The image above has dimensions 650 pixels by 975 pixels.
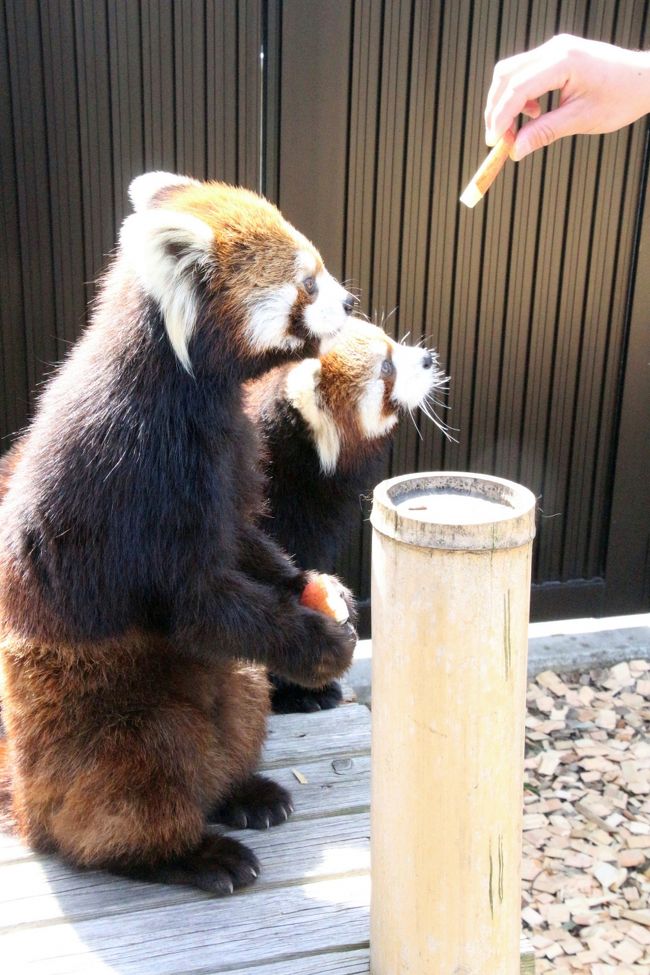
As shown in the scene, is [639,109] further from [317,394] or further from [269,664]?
[269,664]

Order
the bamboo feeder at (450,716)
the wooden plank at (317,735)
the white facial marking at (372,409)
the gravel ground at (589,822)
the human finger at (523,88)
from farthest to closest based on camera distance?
1. the white facial marking at (372,409)
2. the gravel ground at (589,822)
3. the wooden plank at (317,735)
4. the human finger at (523,88)
5. the bamboo feeder at (450,716)

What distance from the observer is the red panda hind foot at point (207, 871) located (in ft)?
7.18

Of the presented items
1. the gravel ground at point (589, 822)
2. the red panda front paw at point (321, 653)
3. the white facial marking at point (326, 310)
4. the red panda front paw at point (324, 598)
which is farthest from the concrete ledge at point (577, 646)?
the white facial marking at point (326, 310)

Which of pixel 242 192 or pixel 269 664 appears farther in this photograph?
pixel 242 192

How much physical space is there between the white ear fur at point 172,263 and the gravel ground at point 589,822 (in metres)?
2.31

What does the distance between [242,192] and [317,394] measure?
3.06 ft

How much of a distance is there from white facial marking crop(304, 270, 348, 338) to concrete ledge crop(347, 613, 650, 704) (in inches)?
91.0

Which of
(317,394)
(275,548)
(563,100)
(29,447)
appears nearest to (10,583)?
(29,447)

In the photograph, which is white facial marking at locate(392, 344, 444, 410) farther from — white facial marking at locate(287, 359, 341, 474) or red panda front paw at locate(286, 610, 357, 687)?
red panda front paw at locate(286, 610, 357, 687)

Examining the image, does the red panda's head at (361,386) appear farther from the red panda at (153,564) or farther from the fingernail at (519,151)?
the fingernail at (519,151)

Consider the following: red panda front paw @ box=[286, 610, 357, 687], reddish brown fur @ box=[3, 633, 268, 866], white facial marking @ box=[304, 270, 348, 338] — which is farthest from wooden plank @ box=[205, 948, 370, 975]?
white facial marking @ box=[304, 270, 348, 338]

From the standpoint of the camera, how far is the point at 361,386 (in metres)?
3.52

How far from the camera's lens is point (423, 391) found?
3.62m

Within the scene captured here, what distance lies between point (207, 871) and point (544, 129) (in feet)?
6.54
